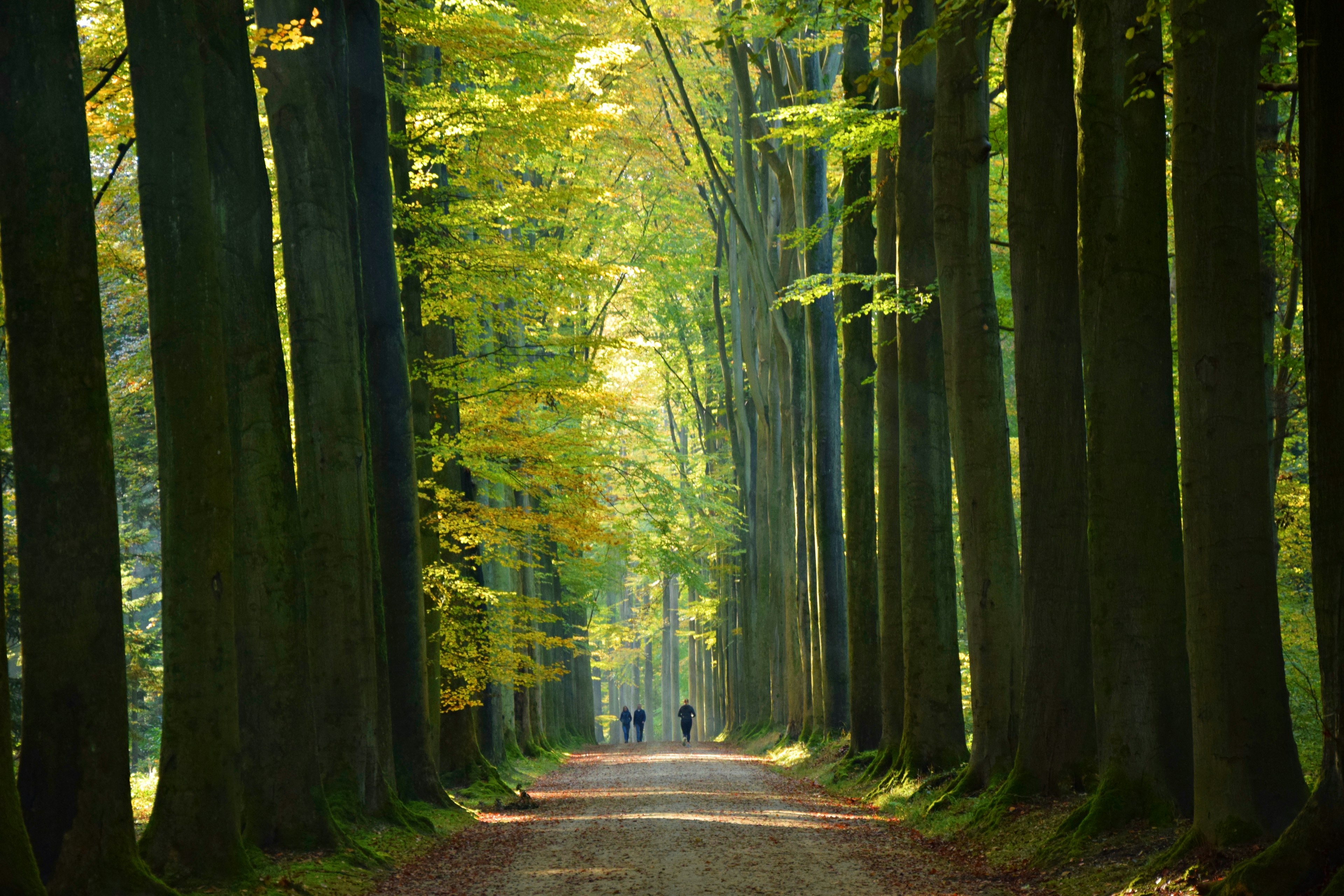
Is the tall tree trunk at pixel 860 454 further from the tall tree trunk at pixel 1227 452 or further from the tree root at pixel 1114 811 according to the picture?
the tall tree trunk at pixel 1227 452

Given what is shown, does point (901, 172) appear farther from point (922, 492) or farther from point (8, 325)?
point (8, 325)

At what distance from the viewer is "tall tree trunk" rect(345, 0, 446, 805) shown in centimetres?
1311

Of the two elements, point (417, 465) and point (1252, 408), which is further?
point (417, 465)

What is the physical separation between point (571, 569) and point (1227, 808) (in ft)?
80.9

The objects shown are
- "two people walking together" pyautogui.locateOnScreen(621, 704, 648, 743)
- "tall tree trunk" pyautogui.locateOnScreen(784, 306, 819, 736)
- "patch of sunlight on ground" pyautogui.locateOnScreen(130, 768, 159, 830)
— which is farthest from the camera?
"two people walking together" pyautogui.locateOnScreen(621, 704, 648, 743)

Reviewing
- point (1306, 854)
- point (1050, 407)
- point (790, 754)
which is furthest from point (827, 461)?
point (1306, 854)

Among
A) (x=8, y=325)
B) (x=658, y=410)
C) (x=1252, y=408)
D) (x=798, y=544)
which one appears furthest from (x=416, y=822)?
(x=658, y=410)

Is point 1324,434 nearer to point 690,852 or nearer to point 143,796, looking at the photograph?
point 690,852

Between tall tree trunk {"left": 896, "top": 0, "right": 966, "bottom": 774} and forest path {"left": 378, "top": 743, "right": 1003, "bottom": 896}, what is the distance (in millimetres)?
1275

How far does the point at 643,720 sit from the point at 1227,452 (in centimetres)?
3827

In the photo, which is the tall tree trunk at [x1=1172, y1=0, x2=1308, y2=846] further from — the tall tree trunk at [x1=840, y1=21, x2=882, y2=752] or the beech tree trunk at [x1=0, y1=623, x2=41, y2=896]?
the tall tree trunk at [x1=840, y1=21, x2=882, y2=752]

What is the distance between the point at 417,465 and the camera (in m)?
16.1

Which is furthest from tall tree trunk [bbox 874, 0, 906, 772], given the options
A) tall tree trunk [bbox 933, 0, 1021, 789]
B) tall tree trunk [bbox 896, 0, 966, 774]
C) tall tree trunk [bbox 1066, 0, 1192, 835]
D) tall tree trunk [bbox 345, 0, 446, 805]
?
tall tree trunk [bbox 1066, 0, 1192, 835]

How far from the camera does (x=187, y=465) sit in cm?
775
